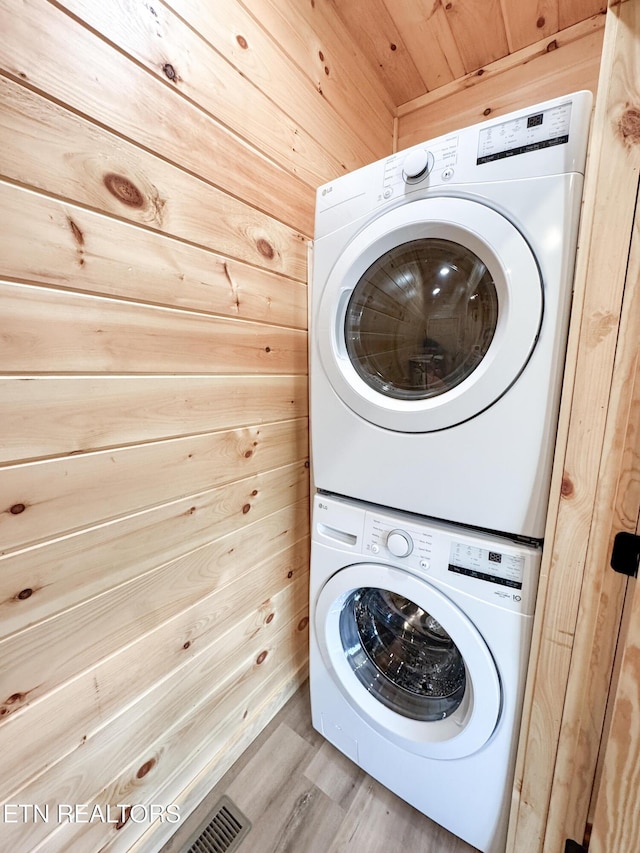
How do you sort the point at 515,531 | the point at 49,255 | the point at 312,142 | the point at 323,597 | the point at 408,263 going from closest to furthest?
the point at 49,255 < the point at 515,531 < the point at 408,263 < the point at 323,597 < the point at 312,142

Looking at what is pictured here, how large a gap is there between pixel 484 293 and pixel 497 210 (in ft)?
0.50

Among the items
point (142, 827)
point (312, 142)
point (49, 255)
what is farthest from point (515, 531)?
point (312, 142)

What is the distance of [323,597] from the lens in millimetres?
980

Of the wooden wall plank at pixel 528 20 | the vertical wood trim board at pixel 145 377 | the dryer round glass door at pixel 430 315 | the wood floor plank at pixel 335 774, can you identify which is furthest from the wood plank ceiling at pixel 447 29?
the wood floor plank at pixel 335 774

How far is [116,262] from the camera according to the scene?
0.68 m

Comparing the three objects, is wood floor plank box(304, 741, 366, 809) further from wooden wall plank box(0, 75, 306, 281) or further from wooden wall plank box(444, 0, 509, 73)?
wooden wall plank box(444, 0, 509, 73)

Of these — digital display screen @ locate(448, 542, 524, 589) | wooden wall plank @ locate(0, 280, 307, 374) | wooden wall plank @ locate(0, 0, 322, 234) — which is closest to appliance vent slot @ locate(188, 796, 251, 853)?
digital display screen @ locate(448, 542, 524, 589)

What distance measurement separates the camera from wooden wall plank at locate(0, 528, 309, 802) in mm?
631

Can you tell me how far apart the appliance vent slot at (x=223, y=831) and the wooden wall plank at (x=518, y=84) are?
248 cm

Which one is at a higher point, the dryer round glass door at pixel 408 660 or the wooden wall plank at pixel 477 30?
the wooden wall plank at pixel 477 30

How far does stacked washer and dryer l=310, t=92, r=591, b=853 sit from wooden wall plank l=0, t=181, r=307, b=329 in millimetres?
224

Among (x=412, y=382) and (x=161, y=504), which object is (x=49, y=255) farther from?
(x=412, y=382)

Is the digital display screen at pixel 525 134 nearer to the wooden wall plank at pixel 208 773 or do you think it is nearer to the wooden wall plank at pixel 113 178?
the wooden wall plank at pixel 113 178

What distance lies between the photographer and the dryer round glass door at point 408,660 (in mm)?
762
